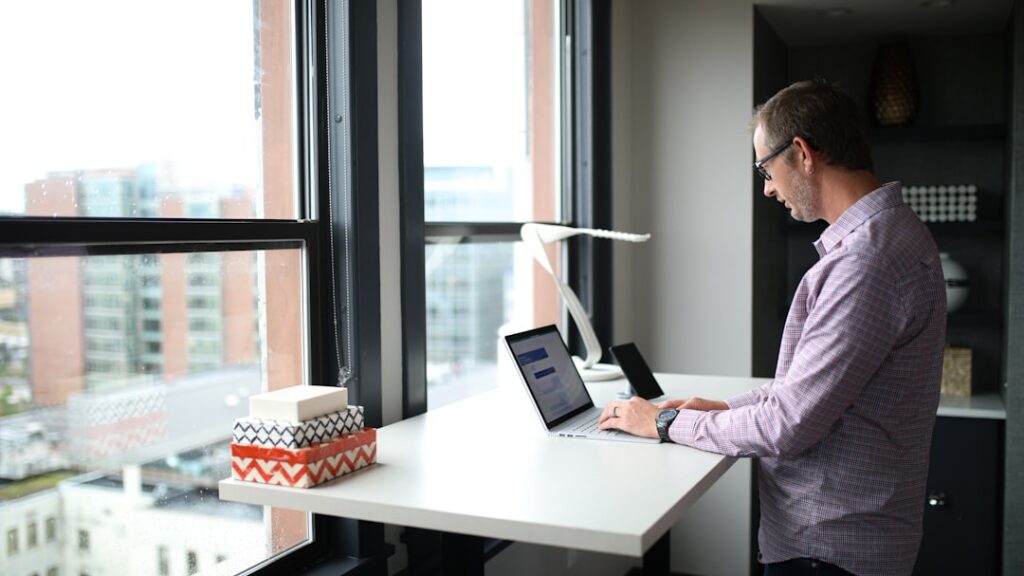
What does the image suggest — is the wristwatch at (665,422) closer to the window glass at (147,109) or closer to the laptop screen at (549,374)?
the laptop screen at (549,374)

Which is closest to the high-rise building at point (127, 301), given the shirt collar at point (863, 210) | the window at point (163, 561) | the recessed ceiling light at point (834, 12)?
the window at point (163, 561)

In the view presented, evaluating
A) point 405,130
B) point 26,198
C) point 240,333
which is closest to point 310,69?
point 405,130

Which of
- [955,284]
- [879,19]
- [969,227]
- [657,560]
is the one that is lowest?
[657,560]

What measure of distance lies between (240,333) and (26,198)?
1.74ft

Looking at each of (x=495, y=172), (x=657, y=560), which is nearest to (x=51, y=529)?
(x=657, y=560)

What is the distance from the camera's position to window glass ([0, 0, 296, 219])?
1.45 m

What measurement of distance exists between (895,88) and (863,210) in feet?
7.99

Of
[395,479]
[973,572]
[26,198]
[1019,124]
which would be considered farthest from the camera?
[973,572]

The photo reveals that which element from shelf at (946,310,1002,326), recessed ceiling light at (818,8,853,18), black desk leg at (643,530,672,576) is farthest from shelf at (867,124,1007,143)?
black desk leg at (643,530,672,576)

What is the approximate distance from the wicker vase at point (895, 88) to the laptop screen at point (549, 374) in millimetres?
2255

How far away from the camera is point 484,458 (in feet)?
5.98

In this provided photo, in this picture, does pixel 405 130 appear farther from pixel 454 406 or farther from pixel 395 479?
pixel 395 479

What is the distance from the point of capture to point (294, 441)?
159 cm

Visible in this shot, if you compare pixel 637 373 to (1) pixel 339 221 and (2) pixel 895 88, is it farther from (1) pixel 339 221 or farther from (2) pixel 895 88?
(2) pixel 895 88
